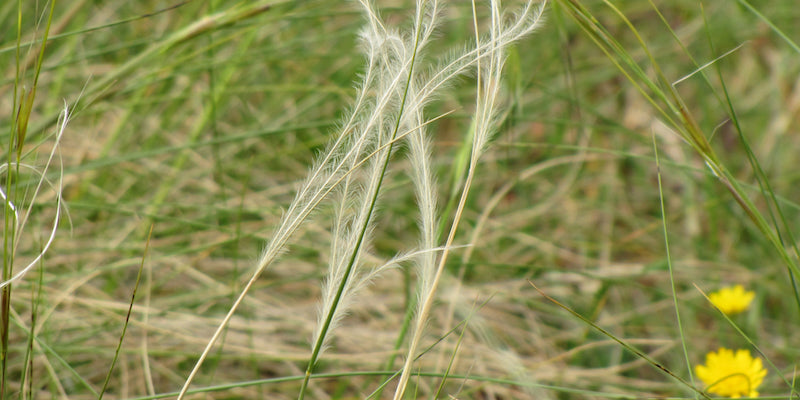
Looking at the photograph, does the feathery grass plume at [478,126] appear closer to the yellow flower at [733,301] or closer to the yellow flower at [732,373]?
the yellow flower at [732,373]

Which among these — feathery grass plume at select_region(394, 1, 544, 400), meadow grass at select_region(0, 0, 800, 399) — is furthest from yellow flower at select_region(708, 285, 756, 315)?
feathery grass plume at select_region(394, 1, 544, 400)

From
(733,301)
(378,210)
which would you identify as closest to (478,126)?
(378,210)

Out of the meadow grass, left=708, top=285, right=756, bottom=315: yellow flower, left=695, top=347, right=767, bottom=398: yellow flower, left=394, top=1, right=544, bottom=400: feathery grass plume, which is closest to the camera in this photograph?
left=394, top=1, right=544, bottom=400: feathery grass plume

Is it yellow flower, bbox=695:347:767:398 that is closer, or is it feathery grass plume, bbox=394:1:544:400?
feathery grass plume, bbox=394:1:544:400

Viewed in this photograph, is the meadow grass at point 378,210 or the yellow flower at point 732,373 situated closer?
the meadow grass at point 378,210

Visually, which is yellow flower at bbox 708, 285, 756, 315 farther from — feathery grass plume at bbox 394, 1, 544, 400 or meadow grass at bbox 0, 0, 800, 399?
feathery grass plume at bbox 394, 1, 544, 400

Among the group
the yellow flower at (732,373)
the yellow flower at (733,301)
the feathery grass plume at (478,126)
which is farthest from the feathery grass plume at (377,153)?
the yellow flower at (733,301)
